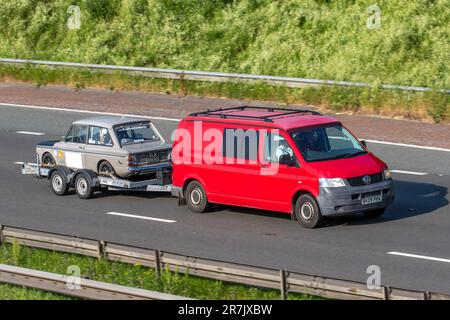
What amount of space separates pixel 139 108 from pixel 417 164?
10.4 meters

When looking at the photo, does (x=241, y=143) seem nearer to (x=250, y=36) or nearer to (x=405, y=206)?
(x=405, y=206)

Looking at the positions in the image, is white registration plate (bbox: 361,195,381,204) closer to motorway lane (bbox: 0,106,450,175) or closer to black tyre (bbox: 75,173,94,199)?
motorway lane (bbox: 0,106,450,175)

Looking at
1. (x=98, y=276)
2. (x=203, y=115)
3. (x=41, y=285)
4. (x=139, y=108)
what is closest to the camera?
(x=41, y=285)

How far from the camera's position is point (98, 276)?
14.6m

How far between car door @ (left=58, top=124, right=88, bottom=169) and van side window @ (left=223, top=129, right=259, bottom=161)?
12.7ft

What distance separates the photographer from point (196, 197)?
64.4ft

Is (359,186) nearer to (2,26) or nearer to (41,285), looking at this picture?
(41,285)

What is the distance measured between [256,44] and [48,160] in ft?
47.3

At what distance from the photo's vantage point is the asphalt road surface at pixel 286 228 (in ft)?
51.7

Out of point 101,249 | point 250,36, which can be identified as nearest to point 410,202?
point 101,249

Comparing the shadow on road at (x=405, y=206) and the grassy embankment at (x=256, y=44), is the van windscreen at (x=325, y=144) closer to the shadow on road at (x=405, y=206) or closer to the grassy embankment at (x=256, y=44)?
the shadow on road at (x=405, y=206)
